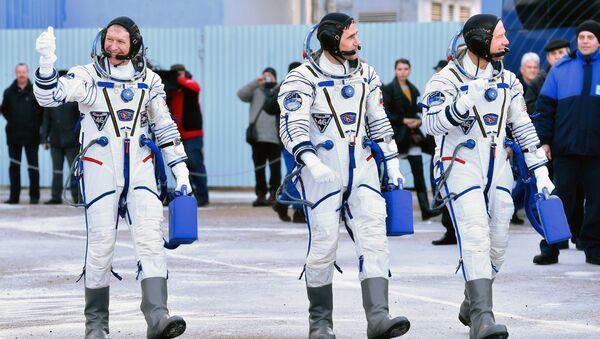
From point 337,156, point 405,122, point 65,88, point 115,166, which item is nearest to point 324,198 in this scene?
point 337,156

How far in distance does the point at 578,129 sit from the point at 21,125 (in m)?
9.59

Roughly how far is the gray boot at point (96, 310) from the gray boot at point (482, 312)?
203cm

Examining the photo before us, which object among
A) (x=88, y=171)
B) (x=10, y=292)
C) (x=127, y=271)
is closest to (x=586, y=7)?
(x=127, y=271)

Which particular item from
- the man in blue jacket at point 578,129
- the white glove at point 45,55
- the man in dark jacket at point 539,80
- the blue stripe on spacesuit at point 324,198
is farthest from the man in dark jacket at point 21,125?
the blue stripe on spacesuit at point 324,198

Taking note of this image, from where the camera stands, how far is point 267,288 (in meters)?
9.97

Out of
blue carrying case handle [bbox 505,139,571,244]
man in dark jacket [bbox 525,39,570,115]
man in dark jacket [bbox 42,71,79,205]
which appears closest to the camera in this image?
blue carrying case handle [bbox 505,139,571,244]

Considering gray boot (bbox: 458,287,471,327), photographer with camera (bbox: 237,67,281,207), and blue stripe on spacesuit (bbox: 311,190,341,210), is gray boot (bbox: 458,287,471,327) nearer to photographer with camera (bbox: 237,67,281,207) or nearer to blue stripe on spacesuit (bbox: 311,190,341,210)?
blue stripe on spacesuit (bbox: 311,190,341,210)

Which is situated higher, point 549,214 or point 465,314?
point 549,214

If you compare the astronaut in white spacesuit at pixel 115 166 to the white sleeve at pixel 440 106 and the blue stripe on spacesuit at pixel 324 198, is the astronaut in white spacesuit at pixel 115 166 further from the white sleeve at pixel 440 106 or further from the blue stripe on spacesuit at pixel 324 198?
the white sleeve at pixel 440 106

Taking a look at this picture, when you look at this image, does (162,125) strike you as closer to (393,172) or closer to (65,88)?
(65,88)

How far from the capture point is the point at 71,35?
21.8 meters

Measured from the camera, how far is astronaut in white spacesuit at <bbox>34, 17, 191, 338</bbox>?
24.2ft

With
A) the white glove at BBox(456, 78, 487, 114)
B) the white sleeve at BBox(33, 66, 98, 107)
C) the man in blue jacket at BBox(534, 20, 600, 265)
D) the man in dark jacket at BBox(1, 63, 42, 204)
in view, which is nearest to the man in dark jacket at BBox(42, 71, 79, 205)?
the man in dark jacket at BBox(1, 63, 42, 204)

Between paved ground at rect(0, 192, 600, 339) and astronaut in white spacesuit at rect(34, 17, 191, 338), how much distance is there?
533 millimetres
